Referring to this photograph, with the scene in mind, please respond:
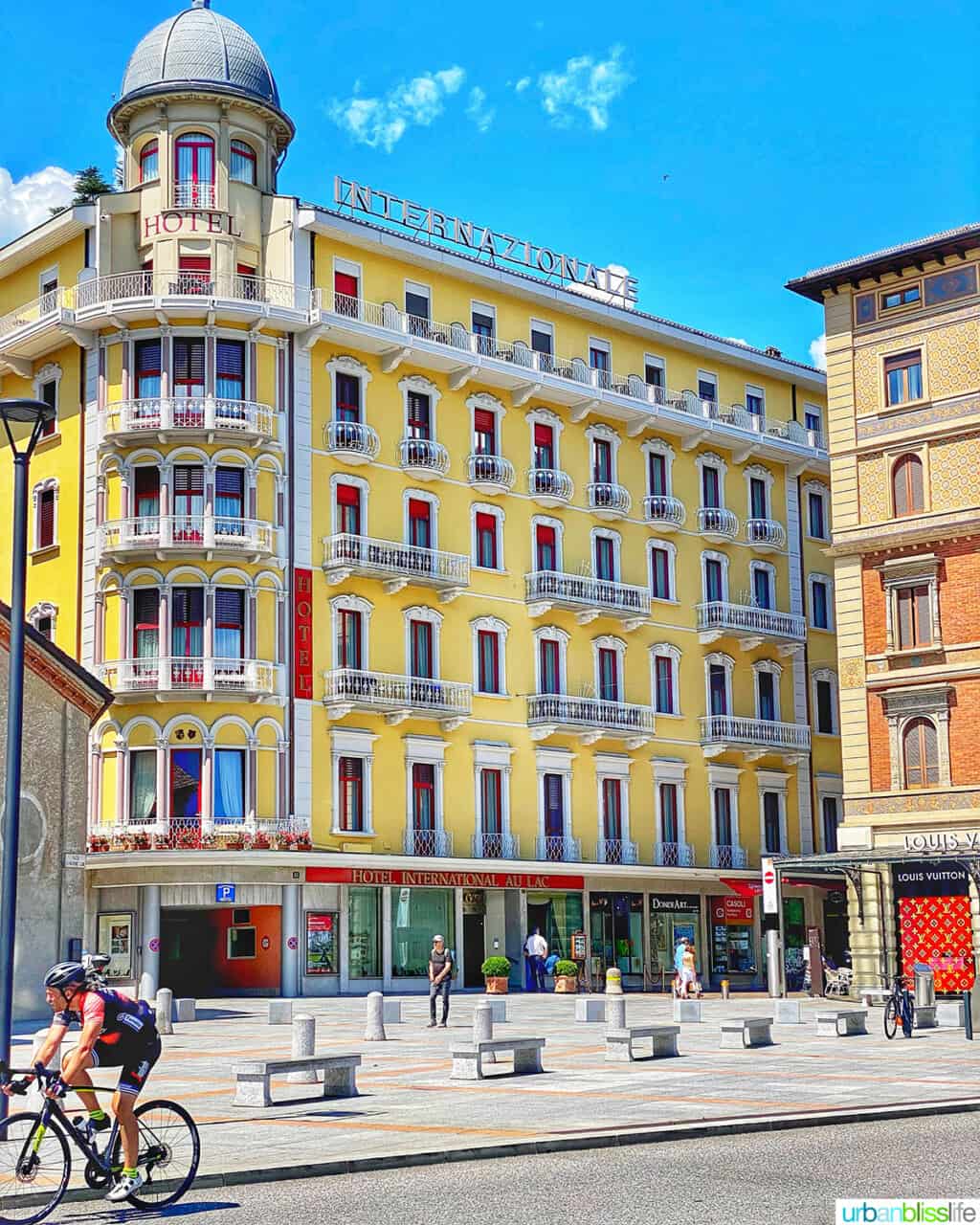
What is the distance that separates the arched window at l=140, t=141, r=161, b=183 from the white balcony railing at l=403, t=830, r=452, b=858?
2021 cm

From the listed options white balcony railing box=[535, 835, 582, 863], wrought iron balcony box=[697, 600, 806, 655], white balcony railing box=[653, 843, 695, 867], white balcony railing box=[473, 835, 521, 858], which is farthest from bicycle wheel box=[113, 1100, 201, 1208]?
wrought iron balcony box=[697, 600, 806, 655]

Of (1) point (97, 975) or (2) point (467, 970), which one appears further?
(2) point (467, 970)

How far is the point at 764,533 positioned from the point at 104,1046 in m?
51.6

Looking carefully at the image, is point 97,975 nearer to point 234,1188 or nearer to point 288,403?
point 234,1188

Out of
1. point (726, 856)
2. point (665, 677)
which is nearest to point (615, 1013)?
point (665, 677)

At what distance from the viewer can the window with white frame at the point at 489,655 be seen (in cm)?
5284

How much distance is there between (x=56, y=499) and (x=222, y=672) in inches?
315

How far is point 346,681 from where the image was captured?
159 feet

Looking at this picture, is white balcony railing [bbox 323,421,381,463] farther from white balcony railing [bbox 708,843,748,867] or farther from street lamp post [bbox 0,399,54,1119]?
street lamp post [bbox 0,399,54,1119]

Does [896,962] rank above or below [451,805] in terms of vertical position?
below

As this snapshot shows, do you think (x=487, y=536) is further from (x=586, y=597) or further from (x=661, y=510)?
(x=661, y=510)

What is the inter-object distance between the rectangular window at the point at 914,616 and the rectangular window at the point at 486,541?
1367cm

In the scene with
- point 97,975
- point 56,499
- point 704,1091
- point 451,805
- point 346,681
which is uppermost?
point 56,499

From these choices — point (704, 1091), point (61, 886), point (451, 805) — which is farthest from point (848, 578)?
point (704, 1091)
